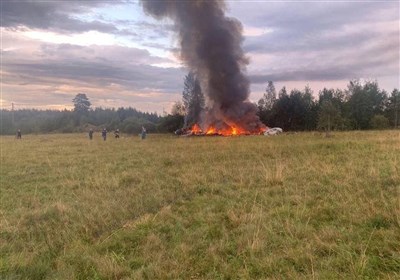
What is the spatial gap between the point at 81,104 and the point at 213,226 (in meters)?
159

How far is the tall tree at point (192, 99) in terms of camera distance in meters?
82.9

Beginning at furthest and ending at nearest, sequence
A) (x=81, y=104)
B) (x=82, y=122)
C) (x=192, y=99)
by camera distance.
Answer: (x=81, y=104) → (x=82, y=122) → (x=192, y=99)

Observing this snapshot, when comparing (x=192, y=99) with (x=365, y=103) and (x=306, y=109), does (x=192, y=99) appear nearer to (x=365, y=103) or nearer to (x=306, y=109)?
(x=306, y=109)

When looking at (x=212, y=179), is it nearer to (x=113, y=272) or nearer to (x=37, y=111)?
(x=113, y=272)

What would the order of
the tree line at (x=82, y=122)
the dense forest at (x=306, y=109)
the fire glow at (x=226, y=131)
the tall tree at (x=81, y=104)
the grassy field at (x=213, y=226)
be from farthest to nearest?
the tall tree at (x=81, y=104), the tree line at (x=82, y=122), the dense forest at (x=306, y=109), the fire glow at (x=226, y=131), the grassy field at (x=213, y=226)

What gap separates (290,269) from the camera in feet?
19.0

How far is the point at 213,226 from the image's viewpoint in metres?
8.09

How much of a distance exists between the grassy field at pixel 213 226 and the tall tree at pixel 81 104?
148 m

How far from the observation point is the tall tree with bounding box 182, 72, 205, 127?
272ft

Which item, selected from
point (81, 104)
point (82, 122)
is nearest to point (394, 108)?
point (82, 122)

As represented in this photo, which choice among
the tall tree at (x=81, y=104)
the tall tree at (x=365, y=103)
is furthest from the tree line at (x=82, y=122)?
the tall tree at (x=365, y=103)

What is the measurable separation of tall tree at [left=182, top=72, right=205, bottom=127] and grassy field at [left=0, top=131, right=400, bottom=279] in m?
66.3

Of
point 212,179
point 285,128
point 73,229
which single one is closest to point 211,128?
point 285,128

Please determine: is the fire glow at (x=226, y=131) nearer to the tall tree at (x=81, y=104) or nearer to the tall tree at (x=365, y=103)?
the tall tree at (x=365, y=103)
